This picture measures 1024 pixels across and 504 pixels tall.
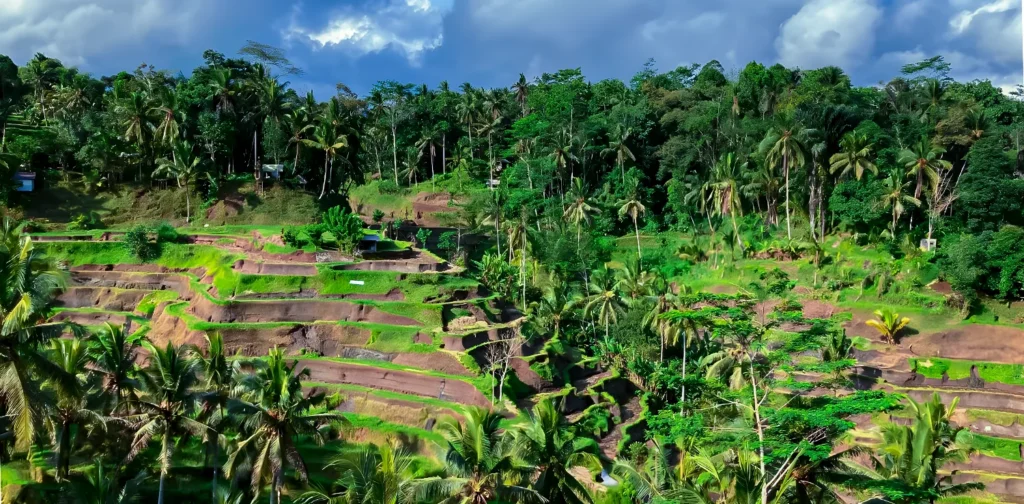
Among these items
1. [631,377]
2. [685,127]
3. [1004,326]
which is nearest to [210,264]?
[631,377]

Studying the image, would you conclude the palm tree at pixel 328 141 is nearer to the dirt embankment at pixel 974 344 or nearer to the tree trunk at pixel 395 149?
the tree trunk at pixel 395 149

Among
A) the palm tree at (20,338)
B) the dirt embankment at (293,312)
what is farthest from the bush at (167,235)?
the palm tree at (20,338)

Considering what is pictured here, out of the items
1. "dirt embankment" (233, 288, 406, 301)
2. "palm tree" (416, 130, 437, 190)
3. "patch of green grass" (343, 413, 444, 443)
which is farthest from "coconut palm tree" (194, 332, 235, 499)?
"palm tree" (416, 130, 437, 190)

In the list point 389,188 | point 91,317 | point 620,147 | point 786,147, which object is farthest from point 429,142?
point 91,317

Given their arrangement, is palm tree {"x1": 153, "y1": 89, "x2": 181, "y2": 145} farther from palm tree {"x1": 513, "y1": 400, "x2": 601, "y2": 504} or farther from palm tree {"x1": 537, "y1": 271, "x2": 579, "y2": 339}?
palm tree {"x1": 513, "y1": 400, "x2": 601, "y2": 504}

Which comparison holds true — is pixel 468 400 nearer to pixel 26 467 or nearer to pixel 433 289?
pixel 433 289

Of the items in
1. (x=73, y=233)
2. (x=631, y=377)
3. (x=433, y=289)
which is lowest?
(x=631, y=377)

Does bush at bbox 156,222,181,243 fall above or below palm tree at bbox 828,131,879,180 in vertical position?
below
